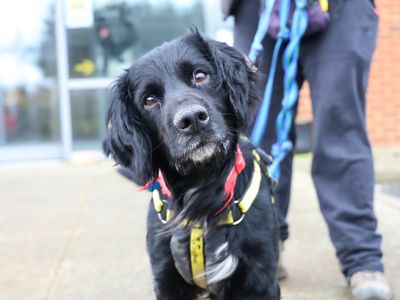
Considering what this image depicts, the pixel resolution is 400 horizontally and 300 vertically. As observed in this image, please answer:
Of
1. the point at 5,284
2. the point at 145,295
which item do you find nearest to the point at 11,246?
the point at 5,284

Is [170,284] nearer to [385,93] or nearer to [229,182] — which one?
[229,182]

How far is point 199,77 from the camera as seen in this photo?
2.21 meters

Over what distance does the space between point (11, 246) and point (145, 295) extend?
1479 millimetres

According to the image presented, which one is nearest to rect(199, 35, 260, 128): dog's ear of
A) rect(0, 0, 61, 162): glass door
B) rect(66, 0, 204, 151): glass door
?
rect(66, 0, 204, 151): glass door

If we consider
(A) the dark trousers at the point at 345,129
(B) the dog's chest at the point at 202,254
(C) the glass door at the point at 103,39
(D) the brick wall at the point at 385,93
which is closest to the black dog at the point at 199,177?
(B) the dog's chest at the point at 202,254

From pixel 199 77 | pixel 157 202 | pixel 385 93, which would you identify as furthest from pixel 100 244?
pixel 385 93

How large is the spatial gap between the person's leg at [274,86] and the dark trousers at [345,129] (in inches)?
6.9

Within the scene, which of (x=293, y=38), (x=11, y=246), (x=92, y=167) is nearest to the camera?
(x=293, y=38)

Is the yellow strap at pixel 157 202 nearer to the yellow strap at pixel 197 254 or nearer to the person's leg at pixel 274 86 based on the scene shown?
the yellow strap at pixel 197 254

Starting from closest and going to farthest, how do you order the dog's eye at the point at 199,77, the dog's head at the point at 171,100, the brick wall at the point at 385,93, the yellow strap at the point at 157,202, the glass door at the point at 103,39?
the dog's head at the point at 171,100 → the dog's eye at the point at 199,77 → the yellow strap at the point at 157,202 → the brick wall at the point at 385,93 → the glass door at the point at 103,39

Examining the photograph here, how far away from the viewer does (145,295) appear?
9.95ft

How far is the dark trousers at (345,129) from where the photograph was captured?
2.74 m

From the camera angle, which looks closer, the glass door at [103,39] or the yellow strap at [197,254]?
the yellow strap at [197,254]

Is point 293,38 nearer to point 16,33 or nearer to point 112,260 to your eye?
point 112,260
